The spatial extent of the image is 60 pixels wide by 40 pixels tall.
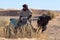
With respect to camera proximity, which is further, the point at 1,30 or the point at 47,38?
the point at 1,30

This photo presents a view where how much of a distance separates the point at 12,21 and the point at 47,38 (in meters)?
2.89

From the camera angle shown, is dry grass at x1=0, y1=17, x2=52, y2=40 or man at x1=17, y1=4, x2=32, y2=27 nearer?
dry grass at x1=0, y1=17, x2=52, y2=40

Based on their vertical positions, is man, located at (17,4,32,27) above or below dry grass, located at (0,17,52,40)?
above

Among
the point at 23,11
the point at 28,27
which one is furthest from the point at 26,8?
the point at 28,27

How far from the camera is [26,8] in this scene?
61.5 ft

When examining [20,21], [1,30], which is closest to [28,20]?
[20,21]

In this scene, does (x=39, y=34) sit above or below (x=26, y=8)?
below

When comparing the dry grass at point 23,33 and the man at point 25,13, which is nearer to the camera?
the dry grass at point 23,33

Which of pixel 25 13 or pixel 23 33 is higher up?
pixel 25 13

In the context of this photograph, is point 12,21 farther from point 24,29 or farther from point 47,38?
point 47,38

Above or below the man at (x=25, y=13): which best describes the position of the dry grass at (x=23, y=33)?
below

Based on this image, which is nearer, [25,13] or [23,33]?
[23,33]

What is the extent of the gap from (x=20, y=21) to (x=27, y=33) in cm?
108

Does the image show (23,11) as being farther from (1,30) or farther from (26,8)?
(1,30)
